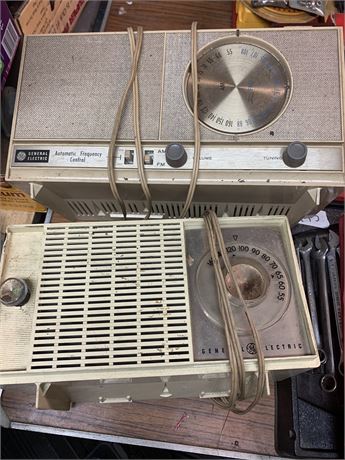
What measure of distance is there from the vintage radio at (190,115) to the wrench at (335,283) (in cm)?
18

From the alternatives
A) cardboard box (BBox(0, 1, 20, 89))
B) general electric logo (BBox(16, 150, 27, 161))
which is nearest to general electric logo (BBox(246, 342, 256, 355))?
general electric logo (BBox(16, 150, 27, 161))

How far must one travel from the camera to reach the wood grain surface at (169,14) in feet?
3.92

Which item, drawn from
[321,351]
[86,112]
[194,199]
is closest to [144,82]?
[86,112]

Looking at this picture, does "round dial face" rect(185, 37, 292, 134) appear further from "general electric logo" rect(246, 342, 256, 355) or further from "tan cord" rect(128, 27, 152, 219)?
"general electric logo" rect(246, 342, 256, 355)

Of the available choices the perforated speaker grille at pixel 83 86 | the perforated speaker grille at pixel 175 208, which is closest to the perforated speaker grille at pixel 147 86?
the perforated speaker grille at pixel 83 86

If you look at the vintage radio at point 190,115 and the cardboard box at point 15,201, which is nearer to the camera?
the vintage radio at point 190,115

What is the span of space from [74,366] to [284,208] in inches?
17.4

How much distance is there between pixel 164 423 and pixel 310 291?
37 centimetres

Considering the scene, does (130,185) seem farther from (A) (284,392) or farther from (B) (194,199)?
(A) (284,392)

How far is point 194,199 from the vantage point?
78cm

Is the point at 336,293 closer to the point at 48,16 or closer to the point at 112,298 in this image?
the point at 112,298

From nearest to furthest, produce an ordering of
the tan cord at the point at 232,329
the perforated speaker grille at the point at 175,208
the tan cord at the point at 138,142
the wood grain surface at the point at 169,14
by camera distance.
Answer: the tan cord at the point at 232,329
the tan cord at the point at 138,142
the perforated speaker grille at the point at 175,208
the wood grain surface at the point at 169,14

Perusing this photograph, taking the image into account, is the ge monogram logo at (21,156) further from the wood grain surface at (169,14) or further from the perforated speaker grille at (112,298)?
the wood grain surface at (169,14)

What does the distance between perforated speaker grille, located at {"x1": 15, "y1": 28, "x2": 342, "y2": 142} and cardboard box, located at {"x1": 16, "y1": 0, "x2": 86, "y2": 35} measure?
0.09 meters
